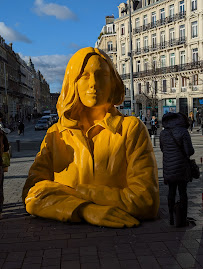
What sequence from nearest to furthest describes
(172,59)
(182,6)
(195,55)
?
(195,55) < (182,6) < (172,59)

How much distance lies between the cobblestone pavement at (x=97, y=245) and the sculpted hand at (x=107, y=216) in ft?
0.25

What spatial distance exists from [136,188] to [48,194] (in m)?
1.22

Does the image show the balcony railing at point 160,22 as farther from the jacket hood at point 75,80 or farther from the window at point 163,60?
the jacket hood at point 75,80

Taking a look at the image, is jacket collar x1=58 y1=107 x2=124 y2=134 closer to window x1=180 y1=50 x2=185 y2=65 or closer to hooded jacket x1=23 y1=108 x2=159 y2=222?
hooded jacket x1=23 y1=108 x2=159 y2=222

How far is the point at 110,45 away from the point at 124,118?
153ft

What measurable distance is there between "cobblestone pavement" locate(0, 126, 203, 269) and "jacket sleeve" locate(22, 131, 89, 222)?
18 centimetres

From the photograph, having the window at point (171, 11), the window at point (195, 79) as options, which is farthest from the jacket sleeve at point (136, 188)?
the window at point (171, 11)

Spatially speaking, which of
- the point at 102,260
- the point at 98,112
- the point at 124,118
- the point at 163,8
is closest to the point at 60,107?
the point at 98,112

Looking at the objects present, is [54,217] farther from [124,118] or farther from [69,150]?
[124,118]

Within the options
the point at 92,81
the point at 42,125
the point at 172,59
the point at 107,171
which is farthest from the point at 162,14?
the point at 107,171

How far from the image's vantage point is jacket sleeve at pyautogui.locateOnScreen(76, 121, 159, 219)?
410cm

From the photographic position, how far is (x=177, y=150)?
4098mm

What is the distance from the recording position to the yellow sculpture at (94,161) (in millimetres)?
4121

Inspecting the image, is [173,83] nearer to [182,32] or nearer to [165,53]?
[165,53]
